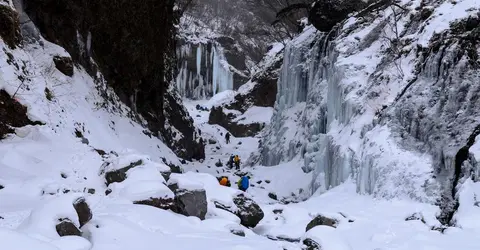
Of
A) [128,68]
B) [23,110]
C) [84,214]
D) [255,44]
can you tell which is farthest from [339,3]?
[255,44]

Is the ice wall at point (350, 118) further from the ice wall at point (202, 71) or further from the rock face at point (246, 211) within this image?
the ice wall at point (202, 71)

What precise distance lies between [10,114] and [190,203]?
4518 millimetres

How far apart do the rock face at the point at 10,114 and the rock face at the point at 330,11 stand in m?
13.3

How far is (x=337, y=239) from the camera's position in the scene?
6195 millimetres

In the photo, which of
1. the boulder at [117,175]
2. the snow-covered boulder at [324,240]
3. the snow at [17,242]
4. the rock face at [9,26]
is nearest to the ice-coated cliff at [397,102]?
the snow-covered boulder at [324,240]

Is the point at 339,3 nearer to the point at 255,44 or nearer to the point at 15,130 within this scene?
the point at 15,130

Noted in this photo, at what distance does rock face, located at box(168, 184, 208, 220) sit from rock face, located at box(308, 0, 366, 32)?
524 inches

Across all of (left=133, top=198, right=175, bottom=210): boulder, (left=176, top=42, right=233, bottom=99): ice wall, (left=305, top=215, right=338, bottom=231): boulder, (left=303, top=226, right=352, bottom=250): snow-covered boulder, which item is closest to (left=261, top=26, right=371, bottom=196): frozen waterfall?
(left=305, top=215, right=338, bottom=231): boulder

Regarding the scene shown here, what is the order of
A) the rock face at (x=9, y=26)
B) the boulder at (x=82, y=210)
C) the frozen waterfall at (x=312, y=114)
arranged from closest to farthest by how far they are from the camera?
the boulder at (x=82, y=210) → the rock face at (x=9, y=26) → the frozen waterfall at (x=312, y=114)

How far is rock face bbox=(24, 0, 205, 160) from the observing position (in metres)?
15.8

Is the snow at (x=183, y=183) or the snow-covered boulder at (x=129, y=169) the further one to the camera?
the snow-covered boulder at (x=129, y=169)

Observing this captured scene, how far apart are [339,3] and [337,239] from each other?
14825 millimetres

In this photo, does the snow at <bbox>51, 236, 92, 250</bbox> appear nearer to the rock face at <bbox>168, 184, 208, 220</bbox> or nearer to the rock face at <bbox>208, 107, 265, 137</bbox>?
the rock face at <bbox>168, 184, 208, 220</bbox>

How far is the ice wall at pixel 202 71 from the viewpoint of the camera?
46.8 meters
